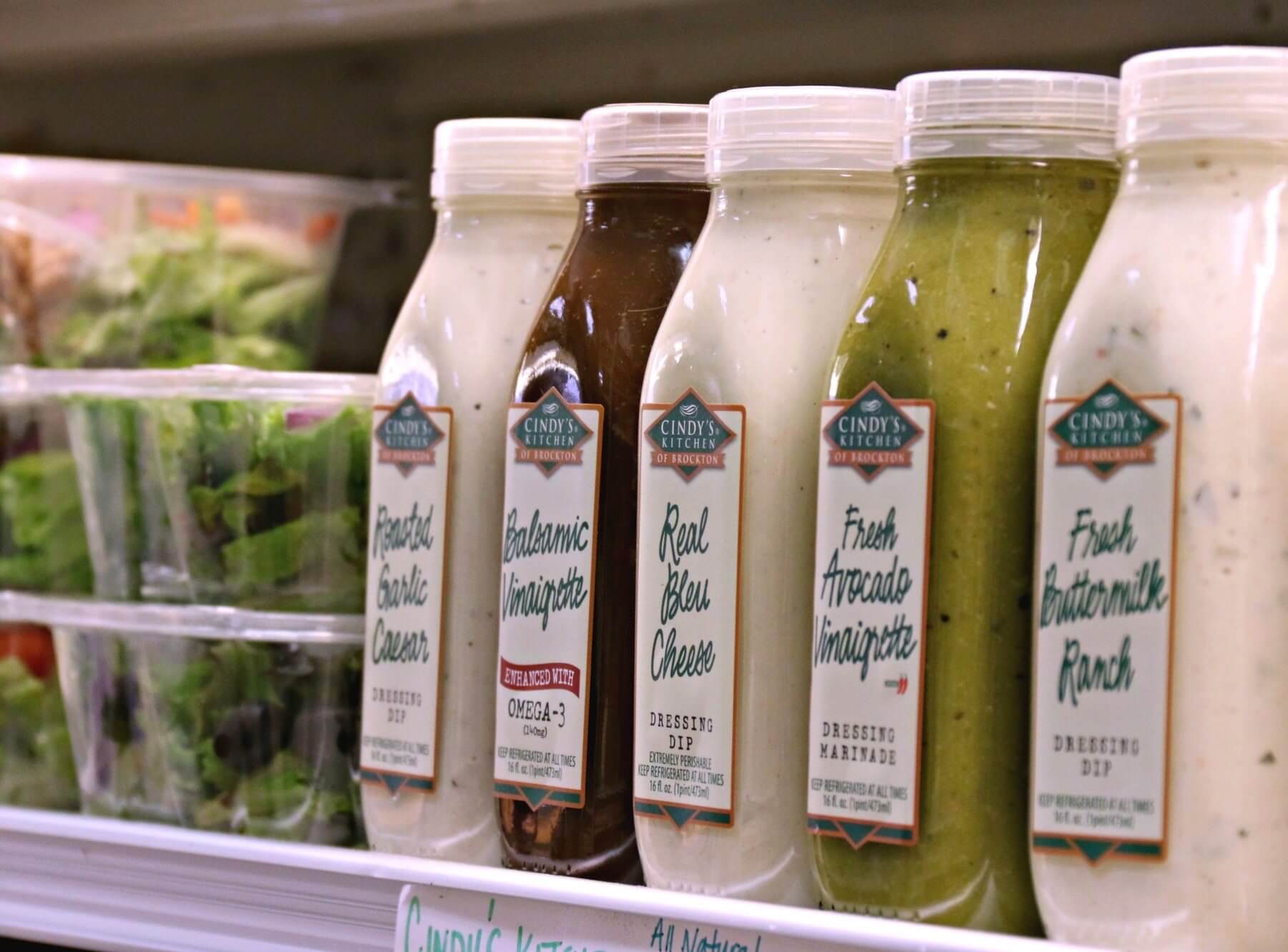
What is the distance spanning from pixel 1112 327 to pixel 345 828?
66 cm

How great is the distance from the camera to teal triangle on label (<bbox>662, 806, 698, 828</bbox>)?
85 centimetres

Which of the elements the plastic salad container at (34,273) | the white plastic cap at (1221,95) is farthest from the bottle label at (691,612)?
the plastic salad container at (34,273)

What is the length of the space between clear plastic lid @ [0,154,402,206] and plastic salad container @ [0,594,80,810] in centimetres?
39

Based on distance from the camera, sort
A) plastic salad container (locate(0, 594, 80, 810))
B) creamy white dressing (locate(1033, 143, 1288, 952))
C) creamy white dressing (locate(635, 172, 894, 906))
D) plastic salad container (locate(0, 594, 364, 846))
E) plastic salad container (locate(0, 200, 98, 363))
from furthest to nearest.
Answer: plastic salad container (locate(0, 200, 98, 363))
plastic salad container (locate(0, 594, 80, 810))
plastic salad container (locate(0, 594, 364, 846))
creamy white dressing (locate(635, 172, 894, 906))
creamy white dressing (locate(1033, 143, 1288, 952))

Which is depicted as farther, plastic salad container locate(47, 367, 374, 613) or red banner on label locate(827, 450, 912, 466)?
plastic salad container locate(47, 367, 374, 613)

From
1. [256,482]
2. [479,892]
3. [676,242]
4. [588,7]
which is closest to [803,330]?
[676,242]

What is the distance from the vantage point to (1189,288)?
733mm

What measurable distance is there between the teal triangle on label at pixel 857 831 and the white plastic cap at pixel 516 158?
18.0 inches

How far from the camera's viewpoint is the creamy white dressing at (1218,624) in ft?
2.31

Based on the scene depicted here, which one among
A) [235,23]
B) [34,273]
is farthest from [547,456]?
[235,23]

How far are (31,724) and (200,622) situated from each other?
220 millimetres

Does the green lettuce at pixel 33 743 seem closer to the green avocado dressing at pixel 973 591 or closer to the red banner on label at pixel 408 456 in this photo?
the red banner on label at pixel 408 456

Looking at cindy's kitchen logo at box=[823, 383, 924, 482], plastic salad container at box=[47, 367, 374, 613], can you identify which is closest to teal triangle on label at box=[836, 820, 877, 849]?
cindy's kitchen logo at box=[823, 383, 924, 482]

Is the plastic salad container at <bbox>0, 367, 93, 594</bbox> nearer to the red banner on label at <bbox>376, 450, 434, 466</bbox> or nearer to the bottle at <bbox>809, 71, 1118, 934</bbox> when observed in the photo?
the red banner on label at <bbox>376, 450, 434, 466</bbox>
